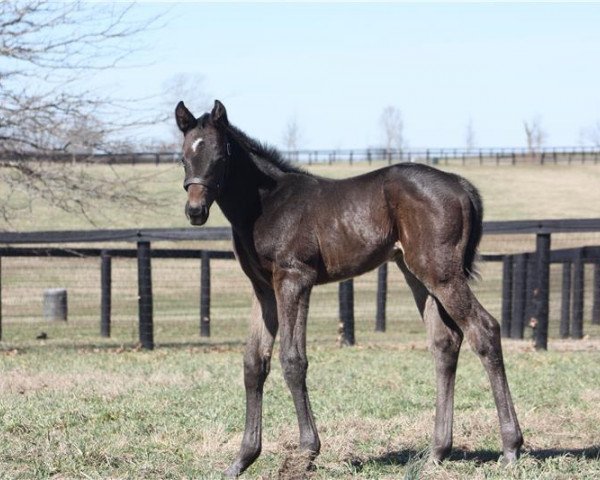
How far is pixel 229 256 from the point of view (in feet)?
61.6

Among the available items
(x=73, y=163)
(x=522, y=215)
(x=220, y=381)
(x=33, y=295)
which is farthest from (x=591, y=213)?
(x=220, y=381)

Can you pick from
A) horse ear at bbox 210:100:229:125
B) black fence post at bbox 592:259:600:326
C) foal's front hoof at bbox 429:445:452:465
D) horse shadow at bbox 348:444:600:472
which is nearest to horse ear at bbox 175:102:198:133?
horse ear at bbox 210:100:229:125

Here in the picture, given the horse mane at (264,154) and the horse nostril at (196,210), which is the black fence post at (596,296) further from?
the horse nostril at (196,210)

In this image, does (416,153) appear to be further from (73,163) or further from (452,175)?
(452,175)

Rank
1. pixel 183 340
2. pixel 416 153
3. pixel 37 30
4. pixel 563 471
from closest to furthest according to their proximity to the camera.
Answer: pixel 563 471, pixel 37 30, pixel 183 340, pixel 416 153

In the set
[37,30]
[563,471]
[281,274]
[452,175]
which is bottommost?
[563,471]

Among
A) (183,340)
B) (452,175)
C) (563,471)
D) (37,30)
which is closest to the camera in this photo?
(563,471)

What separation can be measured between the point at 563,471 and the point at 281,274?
2.15 metres

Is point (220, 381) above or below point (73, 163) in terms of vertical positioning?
below

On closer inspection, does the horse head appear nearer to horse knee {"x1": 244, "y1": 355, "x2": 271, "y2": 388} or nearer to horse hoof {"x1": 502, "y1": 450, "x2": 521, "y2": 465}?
horse knee {"x1": 244, "y1": 355, "x2": 271, "y2": 388}

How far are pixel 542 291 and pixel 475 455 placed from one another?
27.1ft

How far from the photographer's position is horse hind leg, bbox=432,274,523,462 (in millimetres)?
6344

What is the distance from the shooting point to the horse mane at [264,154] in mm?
6887

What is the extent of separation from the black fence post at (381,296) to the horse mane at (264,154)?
10.8 m
